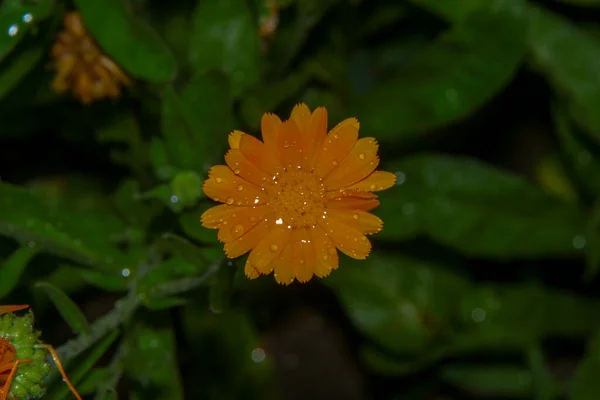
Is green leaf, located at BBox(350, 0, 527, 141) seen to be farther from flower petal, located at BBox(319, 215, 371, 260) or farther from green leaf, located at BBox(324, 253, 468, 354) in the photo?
flower petal, located at BBox(319, 215, 371, 260)

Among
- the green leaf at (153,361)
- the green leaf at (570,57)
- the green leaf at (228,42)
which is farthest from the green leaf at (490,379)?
the green leaf at (228,42)

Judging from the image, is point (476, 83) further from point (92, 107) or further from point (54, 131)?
point (54, 131)

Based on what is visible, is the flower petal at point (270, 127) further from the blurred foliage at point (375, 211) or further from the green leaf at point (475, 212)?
the green leaf at point (475, 212)

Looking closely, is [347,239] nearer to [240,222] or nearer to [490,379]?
[240,222]

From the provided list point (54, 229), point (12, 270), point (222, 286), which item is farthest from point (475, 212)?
point (12, 270)

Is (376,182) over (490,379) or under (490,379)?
over

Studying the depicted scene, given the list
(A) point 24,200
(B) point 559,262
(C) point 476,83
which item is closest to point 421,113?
(C) point 476,83
